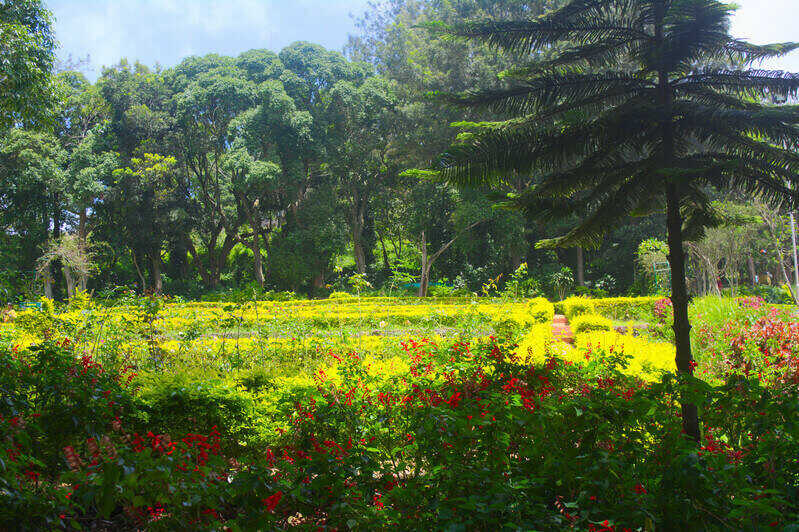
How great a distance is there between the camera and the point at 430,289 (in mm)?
20578

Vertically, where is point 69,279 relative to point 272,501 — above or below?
above

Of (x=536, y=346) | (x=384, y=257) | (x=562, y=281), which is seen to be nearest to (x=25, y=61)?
(x=536, y=346)

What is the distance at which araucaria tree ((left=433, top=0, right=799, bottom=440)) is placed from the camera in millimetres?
2842

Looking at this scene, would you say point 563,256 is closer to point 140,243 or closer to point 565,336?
point 565,336

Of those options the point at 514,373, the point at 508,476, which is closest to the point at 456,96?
the point at 514,373

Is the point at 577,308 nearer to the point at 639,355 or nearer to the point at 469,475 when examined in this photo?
the point at 639,355

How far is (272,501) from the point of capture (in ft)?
5.17

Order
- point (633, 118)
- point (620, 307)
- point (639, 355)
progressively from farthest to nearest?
point (620, 307), point (639, 355), point (633, 118)

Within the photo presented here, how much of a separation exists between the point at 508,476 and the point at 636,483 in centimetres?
44

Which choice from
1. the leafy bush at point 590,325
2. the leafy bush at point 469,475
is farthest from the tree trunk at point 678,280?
the leafy bush at point 590,325

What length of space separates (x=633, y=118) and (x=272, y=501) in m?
2.85

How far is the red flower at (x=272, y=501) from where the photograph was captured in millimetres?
1555

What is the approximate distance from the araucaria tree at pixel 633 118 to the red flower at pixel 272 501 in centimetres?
207

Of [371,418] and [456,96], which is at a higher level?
[456,96]
